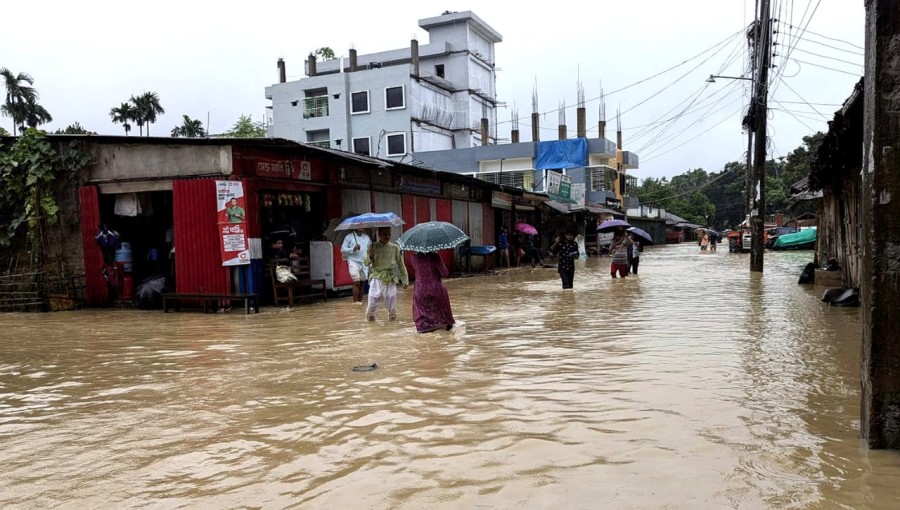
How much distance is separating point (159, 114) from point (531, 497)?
5167 cm

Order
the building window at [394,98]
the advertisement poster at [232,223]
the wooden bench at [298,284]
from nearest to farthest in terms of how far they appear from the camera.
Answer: the advertisement poster at [232,223], the wooden bench at [298,284], the building window at [394,98]

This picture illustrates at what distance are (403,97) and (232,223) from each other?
3558 centimetres

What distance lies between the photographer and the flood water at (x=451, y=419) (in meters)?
3.65

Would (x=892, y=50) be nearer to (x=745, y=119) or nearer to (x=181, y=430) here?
(x=181, y=430)

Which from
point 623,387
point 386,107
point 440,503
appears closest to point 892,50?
point 623,387

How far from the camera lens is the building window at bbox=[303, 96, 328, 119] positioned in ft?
162

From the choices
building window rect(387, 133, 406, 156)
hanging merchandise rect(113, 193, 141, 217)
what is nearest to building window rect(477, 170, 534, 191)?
building window rect(387, 133, 406, 156)

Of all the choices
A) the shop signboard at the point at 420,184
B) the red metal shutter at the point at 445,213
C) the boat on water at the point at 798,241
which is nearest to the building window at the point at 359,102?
the red metal shutter at the point at 445,213

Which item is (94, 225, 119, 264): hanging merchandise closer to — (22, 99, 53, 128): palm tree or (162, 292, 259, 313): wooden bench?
(162, 292, 259, 313): wooden bench

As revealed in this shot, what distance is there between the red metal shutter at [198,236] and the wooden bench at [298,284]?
1.01 meters

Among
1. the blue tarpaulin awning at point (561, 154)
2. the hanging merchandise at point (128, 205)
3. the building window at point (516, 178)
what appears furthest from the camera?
the building window at point (516, 178)

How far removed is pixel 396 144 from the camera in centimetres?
4806

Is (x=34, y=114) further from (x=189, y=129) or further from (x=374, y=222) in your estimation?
(x=374, y=222)

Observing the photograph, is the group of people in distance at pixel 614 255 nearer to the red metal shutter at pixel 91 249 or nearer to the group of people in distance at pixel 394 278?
the group of people in distance at pixel 394 278
